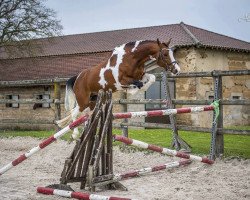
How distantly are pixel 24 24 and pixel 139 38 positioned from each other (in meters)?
5.81

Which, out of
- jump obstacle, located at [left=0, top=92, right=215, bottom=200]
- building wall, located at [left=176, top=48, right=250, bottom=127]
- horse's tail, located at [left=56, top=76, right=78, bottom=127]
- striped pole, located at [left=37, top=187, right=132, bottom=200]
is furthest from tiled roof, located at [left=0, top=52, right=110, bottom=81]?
striped pole, located at [left=37, top=187, right=132, bottom=200]

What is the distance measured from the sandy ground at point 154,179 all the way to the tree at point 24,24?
43.1 feet

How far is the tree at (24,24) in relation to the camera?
20969 mm

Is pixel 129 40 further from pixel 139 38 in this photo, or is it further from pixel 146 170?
pixel 146 170

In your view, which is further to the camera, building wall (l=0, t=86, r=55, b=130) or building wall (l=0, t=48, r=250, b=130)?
building wall (l=0, t=86, r=55, b=130)

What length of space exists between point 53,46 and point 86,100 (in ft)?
60.3

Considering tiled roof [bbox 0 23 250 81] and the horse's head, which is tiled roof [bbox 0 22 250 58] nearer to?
tiled roof [bbox 0 23 250 81]

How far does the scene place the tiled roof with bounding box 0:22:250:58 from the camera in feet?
64.8

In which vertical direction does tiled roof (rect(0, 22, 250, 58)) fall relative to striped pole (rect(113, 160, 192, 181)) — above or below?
above

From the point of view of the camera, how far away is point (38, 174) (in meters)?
6.93

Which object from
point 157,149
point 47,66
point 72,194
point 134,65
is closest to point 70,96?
point 157,149

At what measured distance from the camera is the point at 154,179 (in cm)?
625

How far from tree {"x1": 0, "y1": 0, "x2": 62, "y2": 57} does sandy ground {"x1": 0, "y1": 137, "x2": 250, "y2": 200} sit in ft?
43.1

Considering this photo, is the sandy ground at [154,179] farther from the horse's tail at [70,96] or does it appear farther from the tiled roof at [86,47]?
the tiled roof at [86,47]
